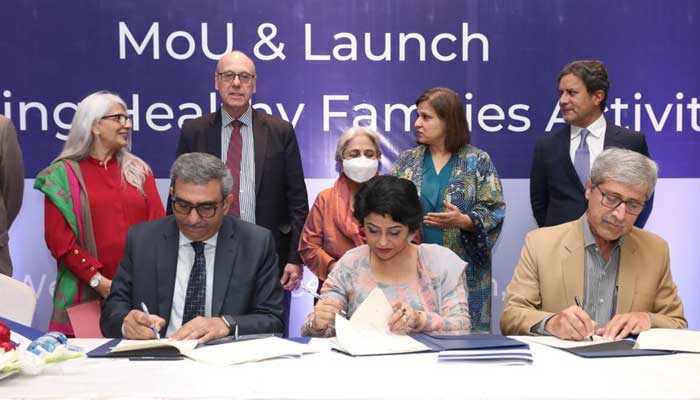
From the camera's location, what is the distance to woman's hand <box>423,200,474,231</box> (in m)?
4.19

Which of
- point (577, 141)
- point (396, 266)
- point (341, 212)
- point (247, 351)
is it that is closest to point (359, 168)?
point (341, 212)

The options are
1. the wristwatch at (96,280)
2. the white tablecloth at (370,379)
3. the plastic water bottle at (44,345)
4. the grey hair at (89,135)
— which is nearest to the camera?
the white tablecloth at (370,379)

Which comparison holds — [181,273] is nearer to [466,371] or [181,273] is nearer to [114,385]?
[114,385]

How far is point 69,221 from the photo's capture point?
420 cm

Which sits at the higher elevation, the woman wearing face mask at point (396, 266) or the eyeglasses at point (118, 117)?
the eyeglasses at point (118, 117)

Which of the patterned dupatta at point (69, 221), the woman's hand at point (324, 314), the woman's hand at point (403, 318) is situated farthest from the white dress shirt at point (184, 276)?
the patterned dupatta at point (69, 221)

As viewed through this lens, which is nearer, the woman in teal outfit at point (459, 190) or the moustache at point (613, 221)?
the moustache at point (613, 221)

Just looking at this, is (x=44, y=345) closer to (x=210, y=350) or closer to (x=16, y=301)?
(x=210, y=350)

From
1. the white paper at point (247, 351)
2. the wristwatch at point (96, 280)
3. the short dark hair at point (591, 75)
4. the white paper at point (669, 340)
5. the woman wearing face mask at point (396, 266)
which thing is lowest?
the white paper at point (669, 340)

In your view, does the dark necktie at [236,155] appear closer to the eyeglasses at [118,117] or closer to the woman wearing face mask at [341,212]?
the woman wearing face mask at [341,212]

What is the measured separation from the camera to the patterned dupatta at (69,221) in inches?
166

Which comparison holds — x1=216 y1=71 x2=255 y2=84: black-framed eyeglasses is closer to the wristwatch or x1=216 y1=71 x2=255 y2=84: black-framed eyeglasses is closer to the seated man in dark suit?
the wristwatch

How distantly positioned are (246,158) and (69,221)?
99 cm

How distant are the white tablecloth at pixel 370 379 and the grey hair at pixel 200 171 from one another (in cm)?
84
